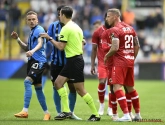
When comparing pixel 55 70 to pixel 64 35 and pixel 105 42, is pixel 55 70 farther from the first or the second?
pixel 105 42

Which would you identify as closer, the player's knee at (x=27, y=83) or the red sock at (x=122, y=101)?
the red sock at (x=122, y=101)

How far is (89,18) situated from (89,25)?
1.28 ft

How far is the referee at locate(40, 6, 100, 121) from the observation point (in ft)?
38.1

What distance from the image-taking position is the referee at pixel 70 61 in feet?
38.1

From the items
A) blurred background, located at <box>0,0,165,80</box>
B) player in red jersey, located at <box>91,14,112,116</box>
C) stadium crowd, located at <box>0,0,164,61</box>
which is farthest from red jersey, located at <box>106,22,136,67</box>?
stadium crowd, located at <box>0,0,164,61</box>

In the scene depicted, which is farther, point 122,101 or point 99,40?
point 99,40

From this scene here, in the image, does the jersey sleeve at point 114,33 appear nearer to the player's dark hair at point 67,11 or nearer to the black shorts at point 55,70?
the player's dark hair at point 67,11

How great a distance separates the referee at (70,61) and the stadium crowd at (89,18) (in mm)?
17810

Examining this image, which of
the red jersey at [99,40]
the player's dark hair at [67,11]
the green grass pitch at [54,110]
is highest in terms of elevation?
the player's dark hair at [67,11]

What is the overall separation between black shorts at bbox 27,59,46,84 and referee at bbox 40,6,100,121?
654mm

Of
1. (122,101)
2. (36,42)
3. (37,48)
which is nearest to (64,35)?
(37,48)

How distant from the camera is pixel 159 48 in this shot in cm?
3027

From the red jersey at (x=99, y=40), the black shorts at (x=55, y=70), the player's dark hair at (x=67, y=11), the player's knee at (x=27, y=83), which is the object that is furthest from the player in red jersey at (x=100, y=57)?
the player's dark hair at (x=67, y=11)

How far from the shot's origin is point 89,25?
3078 centimetres
